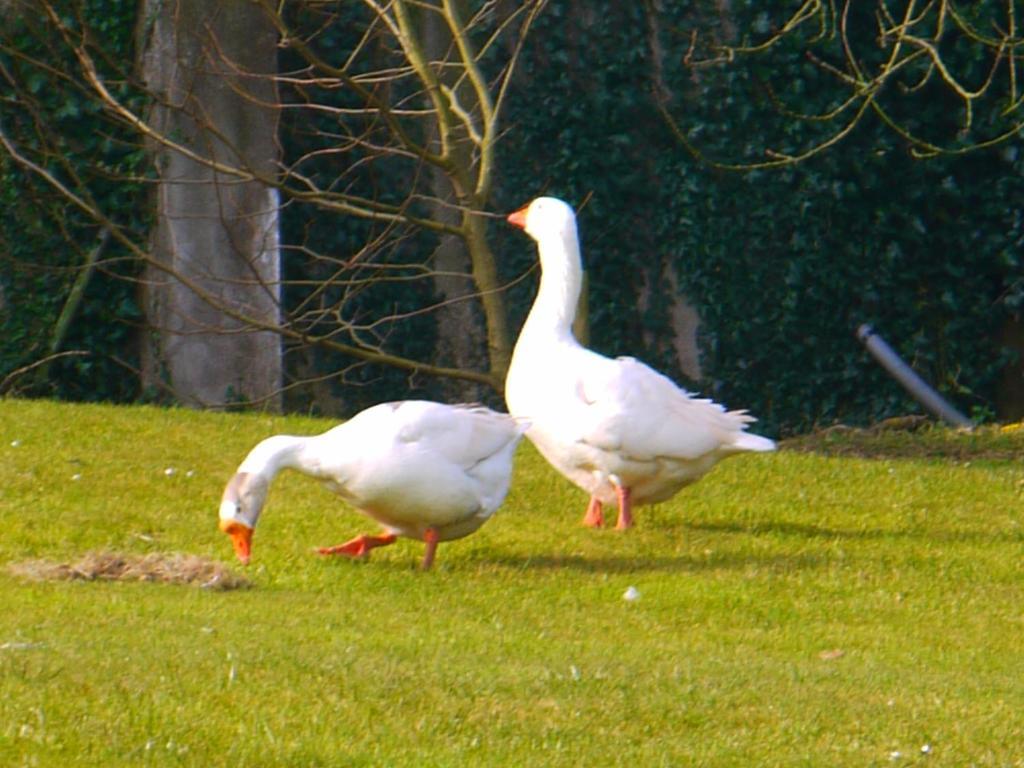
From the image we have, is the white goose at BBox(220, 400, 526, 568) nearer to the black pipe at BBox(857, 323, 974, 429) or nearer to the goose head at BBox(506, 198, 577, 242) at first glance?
the goose head at BBox(506, 198, 577, 242)

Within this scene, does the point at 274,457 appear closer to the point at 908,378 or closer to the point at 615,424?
the point at 615,424

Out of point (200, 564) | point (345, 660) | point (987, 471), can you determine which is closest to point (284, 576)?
point (200, 564)

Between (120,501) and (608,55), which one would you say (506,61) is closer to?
(608,55)

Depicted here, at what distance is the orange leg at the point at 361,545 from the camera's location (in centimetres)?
791

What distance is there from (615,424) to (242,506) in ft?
6.32

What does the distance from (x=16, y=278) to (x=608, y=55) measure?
5267 millimetres

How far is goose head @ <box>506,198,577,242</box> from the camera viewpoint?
9.34 meters

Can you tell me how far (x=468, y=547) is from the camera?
848 cm

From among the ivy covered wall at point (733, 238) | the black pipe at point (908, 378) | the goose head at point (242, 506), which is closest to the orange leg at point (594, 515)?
the goose head at point (242, 506)

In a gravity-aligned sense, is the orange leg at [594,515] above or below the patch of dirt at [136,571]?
above

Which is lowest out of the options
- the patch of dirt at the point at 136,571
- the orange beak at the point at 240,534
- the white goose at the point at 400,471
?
the patch of dirt at the point at 136,571

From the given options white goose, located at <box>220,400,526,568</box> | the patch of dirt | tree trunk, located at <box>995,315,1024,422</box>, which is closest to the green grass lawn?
the patch of dirt

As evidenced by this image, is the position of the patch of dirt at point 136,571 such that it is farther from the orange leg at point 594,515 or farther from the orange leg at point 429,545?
the orange leg at point 594,515

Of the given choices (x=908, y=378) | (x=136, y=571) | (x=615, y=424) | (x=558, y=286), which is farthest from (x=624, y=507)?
(x=908, y=378)
